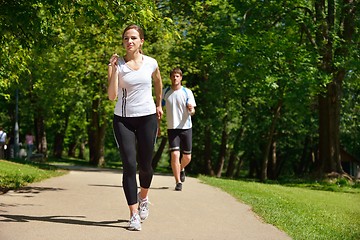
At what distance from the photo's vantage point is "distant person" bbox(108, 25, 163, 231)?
21.9 feet

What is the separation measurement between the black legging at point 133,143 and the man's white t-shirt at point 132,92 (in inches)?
2.9

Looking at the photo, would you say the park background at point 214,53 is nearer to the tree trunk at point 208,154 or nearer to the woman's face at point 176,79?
the tree trunk at point 208,154

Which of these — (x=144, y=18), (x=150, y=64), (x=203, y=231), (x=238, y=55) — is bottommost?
(x=203, y=231)

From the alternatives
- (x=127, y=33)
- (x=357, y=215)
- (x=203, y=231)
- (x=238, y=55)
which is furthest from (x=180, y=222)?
(x=238, y=55)

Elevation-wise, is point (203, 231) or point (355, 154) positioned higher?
point (355, 154)

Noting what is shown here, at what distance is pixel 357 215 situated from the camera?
10883 mm

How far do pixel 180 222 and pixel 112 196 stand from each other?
275 cm

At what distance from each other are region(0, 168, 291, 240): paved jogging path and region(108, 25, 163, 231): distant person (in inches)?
18.6

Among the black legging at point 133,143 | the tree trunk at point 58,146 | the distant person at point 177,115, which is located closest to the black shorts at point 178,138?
the distant person at point 177,115

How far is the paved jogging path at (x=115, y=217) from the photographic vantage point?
6.19m

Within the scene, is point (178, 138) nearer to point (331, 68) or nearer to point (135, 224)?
point (135, 224)

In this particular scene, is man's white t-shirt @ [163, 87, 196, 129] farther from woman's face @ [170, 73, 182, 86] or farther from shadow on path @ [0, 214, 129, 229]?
shadow on path @ [0, 214, 129, 229]

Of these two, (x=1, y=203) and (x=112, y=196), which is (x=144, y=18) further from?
(x=1, y=203)

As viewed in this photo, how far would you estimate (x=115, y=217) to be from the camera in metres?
7.34
